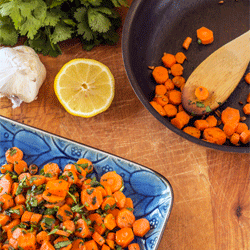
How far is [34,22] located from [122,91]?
514mm

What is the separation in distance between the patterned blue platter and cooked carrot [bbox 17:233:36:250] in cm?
35

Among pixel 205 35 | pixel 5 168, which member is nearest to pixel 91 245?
pixel 5 168

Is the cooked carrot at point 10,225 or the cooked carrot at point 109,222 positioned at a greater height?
the cooked carrot at point 109,222

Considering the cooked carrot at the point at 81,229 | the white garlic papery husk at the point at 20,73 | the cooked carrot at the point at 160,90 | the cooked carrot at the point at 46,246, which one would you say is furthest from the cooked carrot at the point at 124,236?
the white garlic papery husk at the point at 20,73

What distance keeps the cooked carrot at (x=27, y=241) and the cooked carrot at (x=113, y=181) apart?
13.2 inches

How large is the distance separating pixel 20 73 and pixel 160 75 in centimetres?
66

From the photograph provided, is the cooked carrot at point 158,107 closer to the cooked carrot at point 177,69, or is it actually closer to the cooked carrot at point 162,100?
the cooked carrot at point 162,100

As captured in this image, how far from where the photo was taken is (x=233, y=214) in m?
1.24

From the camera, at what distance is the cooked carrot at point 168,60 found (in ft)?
4.37

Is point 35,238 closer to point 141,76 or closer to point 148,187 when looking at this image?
point 148,187

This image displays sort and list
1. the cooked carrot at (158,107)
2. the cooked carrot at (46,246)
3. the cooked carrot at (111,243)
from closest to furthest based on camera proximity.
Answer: the cooked carrot at (46,246) → the cooked carrot at (111,243) → the cooked carrot at (158,107)

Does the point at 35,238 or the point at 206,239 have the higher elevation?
the point at 35,238

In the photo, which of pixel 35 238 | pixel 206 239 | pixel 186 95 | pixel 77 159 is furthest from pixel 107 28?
pixel 206 239

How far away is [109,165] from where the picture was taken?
3.95ft
